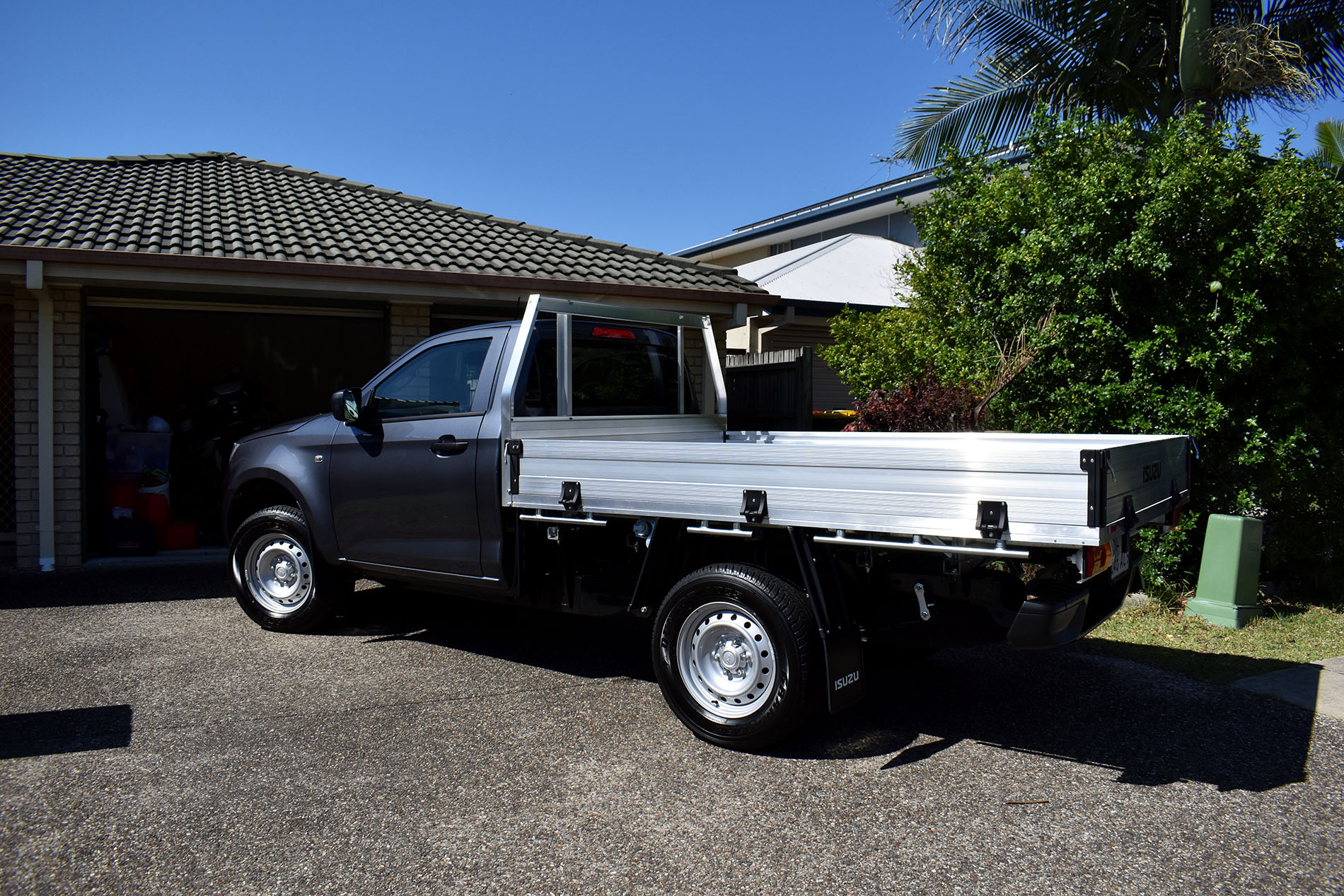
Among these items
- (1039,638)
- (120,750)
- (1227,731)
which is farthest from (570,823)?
(1227,731)

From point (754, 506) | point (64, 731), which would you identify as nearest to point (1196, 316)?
point (754, 506)

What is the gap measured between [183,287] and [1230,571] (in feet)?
30.1

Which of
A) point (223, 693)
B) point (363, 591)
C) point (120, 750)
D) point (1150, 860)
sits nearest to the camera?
point (1150, 860)

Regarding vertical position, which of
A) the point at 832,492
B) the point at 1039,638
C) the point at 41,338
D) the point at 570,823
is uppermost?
the point at 41,338

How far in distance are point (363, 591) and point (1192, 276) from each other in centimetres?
696

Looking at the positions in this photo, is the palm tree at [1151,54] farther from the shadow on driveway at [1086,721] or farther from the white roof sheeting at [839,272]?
the shadow on driveway at [1086,721]

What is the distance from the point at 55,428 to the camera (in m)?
8.70

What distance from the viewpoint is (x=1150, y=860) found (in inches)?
127

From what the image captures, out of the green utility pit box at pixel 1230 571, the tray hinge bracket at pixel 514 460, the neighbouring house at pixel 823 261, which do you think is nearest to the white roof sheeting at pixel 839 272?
the neighbouring house at pixel 823 261

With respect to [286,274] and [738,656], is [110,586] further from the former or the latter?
[738,656]

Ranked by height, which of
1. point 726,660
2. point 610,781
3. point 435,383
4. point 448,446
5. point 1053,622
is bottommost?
point 610,781

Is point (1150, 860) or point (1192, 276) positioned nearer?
point (1150, 860)

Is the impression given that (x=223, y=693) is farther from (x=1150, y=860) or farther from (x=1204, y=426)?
(x=1204, y=426)

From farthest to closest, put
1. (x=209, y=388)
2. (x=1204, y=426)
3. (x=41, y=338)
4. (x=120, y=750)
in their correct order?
(x=209, y=388)
(x=41, y=338)
(x=1204, y=426)
(x=120, y=750)
